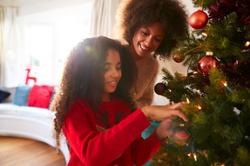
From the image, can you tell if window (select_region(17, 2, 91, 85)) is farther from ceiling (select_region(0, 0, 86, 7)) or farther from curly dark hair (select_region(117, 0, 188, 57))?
curly dark hair (select_region(117, 0, 188, 57))

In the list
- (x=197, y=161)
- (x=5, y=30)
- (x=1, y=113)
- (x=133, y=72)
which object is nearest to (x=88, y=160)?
(x=197, y=161)

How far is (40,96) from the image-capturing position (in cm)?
340

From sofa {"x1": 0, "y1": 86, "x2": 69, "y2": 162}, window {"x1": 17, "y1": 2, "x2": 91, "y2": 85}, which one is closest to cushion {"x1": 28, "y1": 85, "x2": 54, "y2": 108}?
sofa {"x1": 0, "y1": 86, "x2": 69, "y2": 162}

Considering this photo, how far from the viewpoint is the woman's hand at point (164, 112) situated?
0.70m

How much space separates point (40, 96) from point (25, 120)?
1.13 feet

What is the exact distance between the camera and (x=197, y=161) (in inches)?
22.8

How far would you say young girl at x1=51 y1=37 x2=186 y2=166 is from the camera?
2.57ft

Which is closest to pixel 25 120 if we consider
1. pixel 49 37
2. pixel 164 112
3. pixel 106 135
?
pixel 49 37

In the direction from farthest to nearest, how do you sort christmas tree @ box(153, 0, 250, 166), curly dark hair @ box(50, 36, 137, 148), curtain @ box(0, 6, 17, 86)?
curtain @ box(0, 6, 17, 86)
curly dark hair @ box(50, 36, 137, 148)
christmas tree @ box(153, 0, 250, 166)

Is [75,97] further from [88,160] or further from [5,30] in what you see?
[5,30]

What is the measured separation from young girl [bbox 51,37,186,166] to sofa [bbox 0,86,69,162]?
230 cm

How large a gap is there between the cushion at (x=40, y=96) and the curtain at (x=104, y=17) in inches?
42.1

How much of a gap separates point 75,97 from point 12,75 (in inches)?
160

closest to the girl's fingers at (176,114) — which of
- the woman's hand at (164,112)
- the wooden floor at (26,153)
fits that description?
the woman's hand at (164,112)
